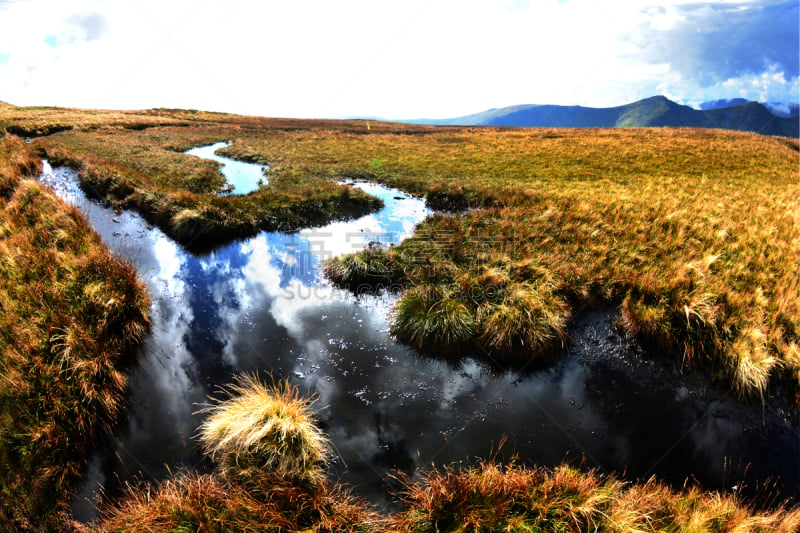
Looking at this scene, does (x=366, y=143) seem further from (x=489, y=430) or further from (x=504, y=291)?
(x=489, y=430)

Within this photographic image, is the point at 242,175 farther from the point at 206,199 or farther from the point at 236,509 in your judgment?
the point at 236,509

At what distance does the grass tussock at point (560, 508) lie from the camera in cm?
450

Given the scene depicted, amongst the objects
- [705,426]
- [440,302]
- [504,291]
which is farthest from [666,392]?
[440,302]

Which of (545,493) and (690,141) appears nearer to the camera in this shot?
(545,493)

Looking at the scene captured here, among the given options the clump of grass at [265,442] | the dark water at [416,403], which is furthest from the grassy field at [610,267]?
the clump of grass at [265,442]

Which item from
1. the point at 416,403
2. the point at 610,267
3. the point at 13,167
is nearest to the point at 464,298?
the point at 416,403

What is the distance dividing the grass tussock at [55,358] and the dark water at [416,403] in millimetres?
397

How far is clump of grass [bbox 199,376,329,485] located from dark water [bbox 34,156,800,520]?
401 mm

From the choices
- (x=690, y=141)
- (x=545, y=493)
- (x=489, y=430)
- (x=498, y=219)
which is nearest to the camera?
(x=545, y=493)

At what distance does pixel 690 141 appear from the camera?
40031 millimetres

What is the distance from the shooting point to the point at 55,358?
20.8 ft

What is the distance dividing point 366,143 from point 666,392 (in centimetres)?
4451

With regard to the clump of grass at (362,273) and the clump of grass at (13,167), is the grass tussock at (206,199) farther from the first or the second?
the clump of grass at (362,273)

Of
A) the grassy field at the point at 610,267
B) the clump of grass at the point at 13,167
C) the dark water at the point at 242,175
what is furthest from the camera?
the dark water at the point at 242,175
